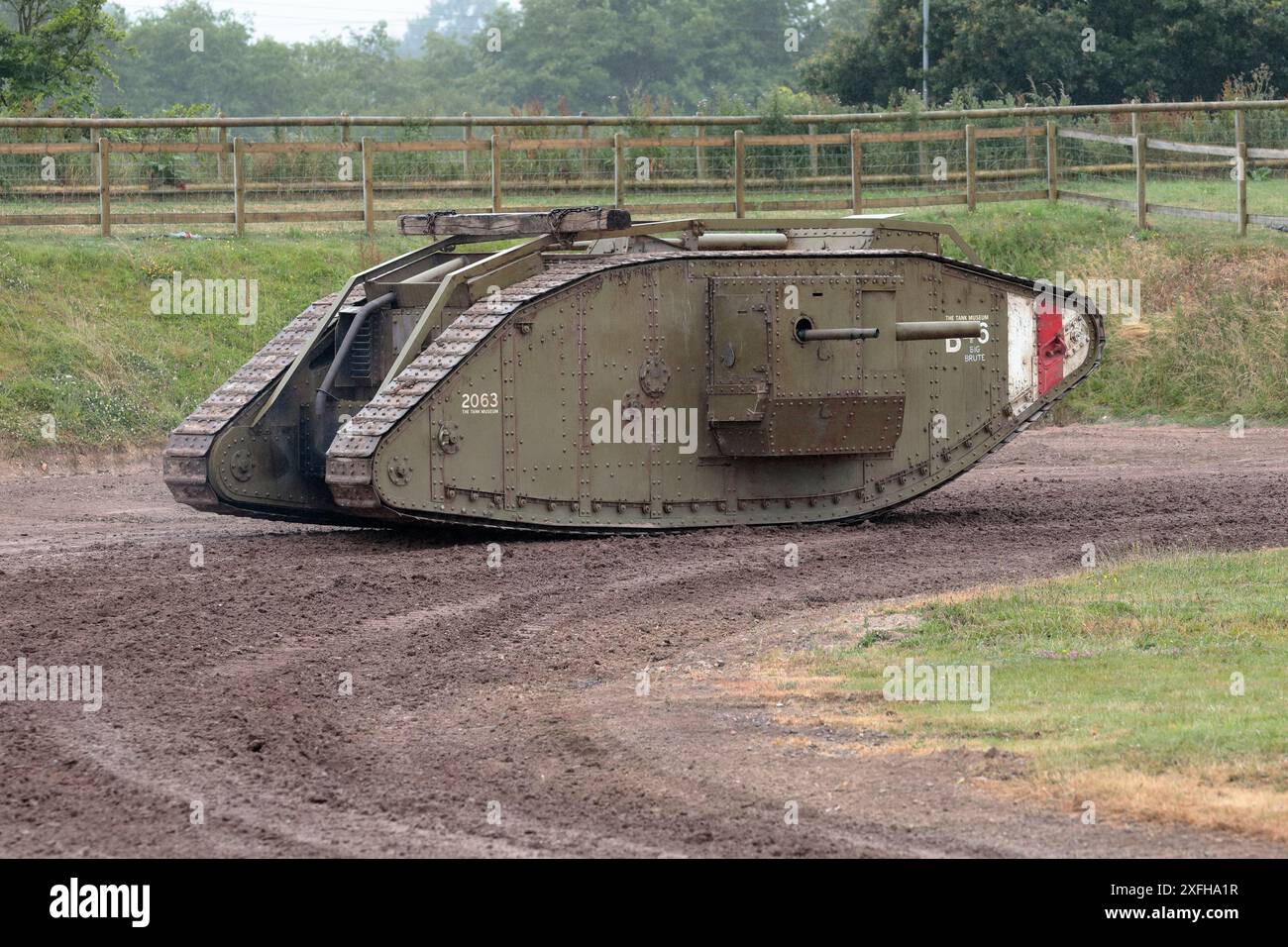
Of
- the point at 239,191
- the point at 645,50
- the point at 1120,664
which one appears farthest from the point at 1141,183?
the point at 645,50

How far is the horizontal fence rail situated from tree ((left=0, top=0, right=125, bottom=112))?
3.06 meters

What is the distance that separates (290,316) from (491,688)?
581 inches

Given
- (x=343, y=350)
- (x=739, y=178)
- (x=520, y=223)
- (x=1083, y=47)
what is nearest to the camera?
(x=343, y=350)

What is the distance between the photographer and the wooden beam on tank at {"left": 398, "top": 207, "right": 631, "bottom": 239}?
14.9 metres

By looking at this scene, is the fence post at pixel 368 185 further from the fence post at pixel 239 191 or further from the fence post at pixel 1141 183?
the fence post at pixel 1141 183

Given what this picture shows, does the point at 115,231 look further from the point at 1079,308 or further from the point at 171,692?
the point at 171,692

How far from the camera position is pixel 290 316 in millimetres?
23641

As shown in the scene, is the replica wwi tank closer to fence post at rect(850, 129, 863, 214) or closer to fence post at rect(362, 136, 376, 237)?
fence post at rect(362, 136, 376, 237)

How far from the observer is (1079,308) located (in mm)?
17125

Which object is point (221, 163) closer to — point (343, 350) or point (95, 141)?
point (95, 141)

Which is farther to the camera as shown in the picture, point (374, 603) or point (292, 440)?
point (292, 440)
